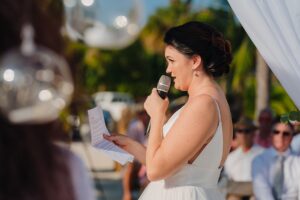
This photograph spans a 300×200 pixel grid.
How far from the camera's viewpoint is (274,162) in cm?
641

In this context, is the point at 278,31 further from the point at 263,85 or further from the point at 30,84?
the point at 263,85

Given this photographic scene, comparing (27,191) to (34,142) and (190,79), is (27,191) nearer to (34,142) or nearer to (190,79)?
(34,142)

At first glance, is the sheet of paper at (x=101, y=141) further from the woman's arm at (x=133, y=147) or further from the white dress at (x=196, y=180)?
the white dress at (x=196, y=180)

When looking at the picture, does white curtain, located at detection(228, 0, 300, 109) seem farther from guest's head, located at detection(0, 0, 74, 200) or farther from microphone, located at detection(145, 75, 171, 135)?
guest's head, located at detection(0, 0, 74, 200)

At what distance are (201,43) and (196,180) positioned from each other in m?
0.58

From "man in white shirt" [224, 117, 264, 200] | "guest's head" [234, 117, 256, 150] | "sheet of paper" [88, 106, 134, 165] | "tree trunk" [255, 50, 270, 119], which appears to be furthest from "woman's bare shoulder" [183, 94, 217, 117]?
"tree trunk" [255, 50, 270, 119]

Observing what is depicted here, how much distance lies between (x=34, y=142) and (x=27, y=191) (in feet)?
0.30

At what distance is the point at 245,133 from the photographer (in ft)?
24.8

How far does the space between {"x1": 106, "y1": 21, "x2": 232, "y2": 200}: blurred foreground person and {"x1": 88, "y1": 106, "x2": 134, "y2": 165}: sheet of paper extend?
0.21 feet

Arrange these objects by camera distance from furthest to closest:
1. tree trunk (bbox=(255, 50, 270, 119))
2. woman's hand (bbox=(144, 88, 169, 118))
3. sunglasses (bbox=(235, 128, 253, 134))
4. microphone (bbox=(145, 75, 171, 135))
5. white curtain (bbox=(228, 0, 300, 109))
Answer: tree trunk (bbox=(255, 50, 270, 119)), sunglasses (bbox=(235, 128, 253, 134)), white curtain (bbox=(228, 0, 300, 109)), microphone (bbox=(145, 75, 171, 135)), woman's hand (bbox=(144, 88, 169, 118))

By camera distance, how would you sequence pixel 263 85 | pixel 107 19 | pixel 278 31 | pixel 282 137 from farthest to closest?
pixel 263 85
pixel 282 137
pixel 278 31
pixel 107 19

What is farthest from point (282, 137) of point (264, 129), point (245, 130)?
point (264, 129)

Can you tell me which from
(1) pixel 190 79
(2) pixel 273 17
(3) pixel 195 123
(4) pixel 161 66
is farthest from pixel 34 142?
(4) pixel 161 66

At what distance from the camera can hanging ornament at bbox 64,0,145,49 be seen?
2023mm
